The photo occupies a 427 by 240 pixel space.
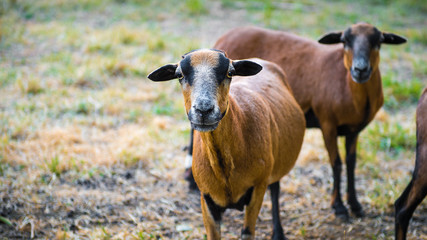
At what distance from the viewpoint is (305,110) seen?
489cm

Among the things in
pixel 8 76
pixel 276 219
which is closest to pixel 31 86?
pixel 8 76

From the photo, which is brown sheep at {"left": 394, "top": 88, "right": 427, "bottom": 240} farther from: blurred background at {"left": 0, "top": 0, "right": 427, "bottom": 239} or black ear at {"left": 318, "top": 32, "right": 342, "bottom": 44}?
black ear at {"left": 318, "top": 32, "right": 342, "bottom": 44}

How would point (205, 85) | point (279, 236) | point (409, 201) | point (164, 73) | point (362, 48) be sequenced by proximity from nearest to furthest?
point (205, 85) < point (164, 73) < point (409, 201) < point (279, 236) < point (362, 48)

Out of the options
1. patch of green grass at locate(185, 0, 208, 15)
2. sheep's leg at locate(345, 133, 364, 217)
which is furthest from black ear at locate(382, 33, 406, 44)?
patch of green grass at locate(185, 0, 208, 15)

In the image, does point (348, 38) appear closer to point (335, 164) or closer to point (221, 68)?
point (335, 164)

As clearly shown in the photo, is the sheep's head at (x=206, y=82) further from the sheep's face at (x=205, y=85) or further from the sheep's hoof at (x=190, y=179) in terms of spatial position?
the sheep's hoof at (x=190, y=179)

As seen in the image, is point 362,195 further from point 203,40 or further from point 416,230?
point 203,40

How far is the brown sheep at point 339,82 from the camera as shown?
4.38 m

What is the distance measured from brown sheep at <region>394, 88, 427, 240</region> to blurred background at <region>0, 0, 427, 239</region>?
624 millimetres

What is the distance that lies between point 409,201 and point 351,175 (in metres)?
1.27

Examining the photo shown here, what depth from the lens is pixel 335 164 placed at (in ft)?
15.2

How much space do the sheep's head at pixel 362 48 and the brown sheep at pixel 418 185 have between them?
29.0 inches

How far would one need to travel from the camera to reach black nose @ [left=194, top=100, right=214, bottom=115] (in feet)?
8.48

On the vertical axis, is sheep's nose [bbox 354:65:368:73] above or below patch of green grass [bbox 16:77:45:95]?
above
